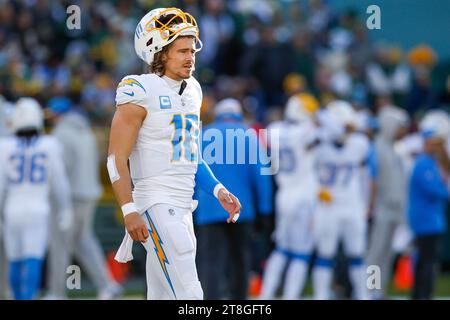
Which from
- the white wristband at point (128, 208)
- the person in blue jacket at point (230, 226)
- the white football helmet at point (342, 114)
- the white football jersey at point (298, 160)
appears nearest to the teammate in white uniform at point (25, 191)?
the person in blue jacket at point (230, 226)

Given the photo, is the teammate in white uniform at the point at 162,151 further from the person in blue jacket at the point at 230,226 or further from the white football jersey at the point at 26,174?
the white football jersey at the point at 26,174

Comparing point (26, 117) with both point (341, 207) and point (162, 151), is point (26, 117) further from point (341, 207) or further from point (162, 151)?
point (162, 151)

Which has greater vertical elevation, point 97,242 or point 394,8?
point 394,8

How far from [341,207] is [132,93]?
6411 millimetres

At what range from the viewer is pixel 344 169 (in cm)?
1220

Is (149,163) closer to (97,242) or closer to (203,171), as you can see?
(203,171)

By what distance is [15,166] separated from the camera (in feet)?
36.1

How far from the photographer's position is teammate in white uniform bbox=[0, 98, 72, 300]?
36.1 feet

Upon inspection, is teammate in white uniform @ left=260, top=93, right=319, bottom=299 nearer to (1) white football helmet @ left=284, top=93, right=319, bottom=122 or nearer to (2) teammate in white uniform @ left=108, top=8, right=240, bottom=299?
(1) white football helmet @ left=284, top=93, right=319, bottom=122

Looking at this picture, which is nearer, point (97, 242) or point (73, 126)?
point (73, 126)

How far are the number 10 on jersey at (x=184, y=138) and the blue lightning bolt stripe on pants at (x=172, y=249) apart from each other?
29 cm
